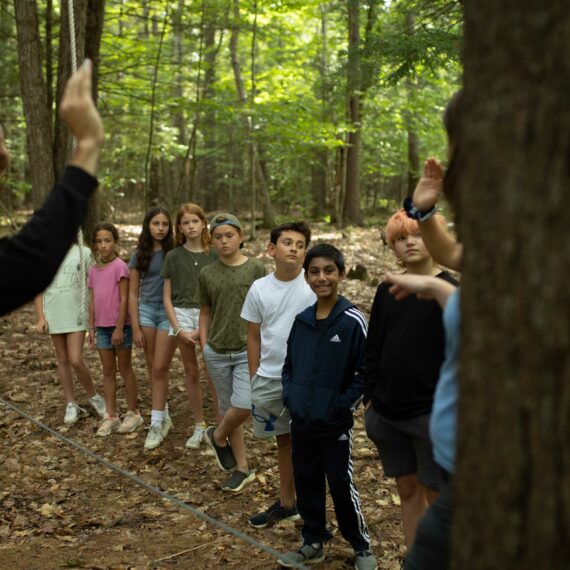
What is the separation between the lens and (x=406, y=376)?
317 cm

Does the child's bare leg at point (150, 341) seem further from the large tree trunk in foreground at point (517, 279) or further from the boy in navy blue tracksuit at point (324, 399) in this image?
the large tree trunk in foreground at point (517, 279)

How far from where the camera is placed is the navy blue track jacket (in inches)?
142

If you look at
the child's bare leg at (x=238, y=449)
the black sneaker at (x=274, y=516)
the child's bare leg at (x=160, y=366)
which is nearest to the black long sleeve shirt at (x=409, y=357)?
Result: the black sneaker at (x=274, y=516)

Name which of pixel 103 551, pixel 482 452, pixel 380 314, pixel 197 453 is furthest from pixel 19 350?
pixel 482 452

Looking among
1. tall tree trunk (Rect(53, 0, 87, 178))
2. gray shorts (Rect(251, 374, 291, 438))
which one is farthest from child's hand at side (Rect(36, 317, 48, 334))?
tall tree trunk (Rect(53, 0, 87, 178))

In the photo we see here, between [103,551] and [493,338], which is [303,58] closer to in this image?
[103,551]

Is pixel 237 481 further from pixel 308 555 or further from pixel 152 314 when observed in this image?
pixel 152 314

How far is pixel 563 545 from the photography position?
1217 millimetres

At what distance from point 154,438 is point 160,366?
64 centimetres

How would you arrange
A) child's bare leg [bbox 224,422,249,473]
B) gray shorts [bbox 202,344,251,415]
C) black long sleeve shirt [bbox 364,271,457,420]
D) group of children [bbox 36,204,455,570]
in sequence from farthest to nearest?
child's bare leg [bbox 224,422,249,473] → gray shorts [bbox 202,344,251,415] → group of children [bbox 36,204,455,570] → black long sleeve shirt [bbox 364,271,457,420]

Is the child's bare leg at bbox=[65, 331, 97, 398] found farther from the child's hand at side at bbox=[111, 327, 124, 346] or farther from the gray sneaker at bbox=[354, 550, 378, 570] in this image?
the gray sneaker at bbox=[354, 550, 378, 570]

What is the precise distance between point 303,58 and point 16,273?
1909cm

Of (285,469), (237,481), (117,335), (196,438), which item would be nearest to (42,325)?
(117,335)

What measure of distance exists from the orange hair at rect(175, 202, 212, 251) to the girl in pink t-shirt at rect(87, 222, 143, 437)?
0.66 meters
